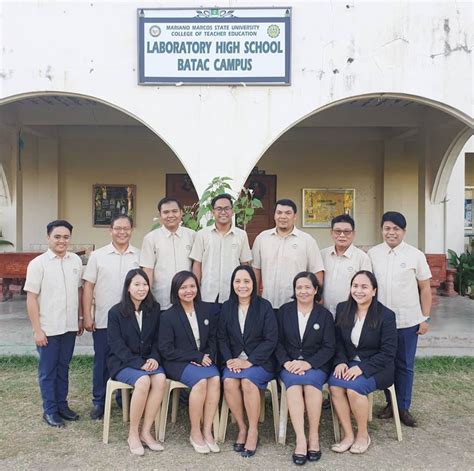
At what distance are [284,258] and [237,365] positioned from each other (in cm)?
89

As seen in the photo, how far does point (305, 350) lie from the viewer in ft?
11.6

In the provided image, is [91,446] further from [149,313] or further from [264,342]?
[264,342]

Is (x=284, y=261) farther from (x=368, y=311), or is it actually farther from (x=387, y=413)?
(x=387, y=413)

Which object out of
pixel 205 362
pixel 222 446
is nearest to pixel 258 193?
pixel 205 362

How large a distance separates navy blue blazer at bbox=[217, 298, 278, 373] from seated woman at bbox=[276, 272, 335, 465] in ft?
0.30

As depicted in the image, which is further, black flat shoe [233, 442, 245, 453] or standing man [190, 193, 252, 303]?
standing man [190, 193, 252, 303]

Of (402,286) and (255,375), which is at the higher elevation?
(402,286)

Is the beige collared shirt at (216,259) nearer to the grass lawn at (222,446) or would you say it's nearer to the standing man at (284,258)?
the standing man at (284,258)

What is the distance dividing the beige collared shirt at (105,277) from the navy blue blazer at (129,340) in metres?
0.20

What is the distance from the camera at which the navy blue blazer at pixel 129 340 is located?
3.52m

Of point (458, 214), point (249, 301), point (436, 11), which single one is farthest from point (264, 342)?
point (458, 214)

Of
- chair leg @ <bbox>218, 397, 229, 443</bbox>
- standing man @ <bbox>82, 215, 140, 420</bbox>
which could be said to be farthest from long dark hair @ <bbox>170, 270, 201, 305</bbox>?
chair leg @ <bbox>218, 397, 229, 443</bbox>

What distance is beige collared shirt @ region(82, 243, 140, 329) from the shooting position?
379 centimetres

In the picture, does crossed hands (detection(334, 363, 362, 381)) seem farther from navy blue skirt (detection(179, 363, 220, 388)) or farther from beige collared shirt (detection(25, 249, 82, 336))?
beige collared shirt (detection(25, 249, 82, 336))
